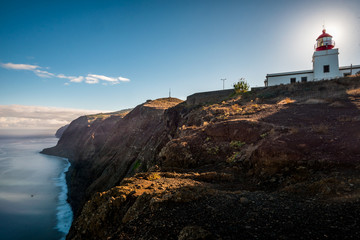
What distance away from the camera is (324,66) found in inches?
1014

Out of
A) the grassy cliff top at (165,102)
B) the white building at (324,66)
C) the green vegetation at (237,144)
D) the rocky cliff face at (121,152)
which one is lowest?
the rocky cliff face at (121,152)

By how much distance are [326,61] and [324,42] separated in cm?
317

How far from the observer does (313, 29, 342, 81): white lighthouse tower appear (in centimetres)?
2528

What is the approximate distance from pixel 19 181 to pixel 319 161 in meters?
51.4

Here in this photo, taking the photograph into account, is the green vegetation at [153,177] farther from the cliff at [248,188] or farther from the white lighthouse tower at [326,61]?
the white lighthouse tower at [326,61]

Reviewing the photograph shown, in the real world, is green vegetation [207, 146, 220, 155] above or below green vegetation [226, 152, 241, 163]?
above

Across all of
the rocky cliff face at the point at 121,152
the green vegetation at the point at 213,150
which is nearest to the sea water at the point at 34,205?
the rocky cliff face at the point at 121,152

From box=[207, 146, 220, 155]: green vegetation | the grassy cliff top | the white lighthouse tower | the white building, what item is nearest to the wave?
box=[207, 146, 220, 155]: green vegetation

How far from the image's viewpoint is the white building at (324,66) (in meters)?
25.3

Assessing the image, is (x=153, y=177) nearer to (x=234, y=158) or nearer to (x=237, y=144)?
(x=234, y=158)

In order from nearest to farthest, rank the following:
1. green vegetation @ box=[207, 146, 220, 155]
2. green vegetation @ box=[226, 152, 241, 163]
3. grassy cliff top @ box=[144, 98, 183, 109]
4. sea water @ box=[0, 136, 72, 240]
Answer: green vegetation @ box=[226, 152, 241, 163] < green vegetation @ box=[207, 146, 220, 155] < sea water @ box=[0, 136, 72, 240] < grassy cliff top @ box=[144, 98, 183, 109]

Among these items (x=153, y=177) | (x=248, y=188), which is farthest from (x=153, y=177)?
(x=248, y=188)

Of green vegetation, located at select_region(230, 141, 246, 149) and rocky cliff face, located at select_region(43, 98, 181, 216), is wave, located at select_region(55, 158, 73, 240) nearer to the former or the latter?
rocky cliff face, located at select_region(43, 98, 181, 216)

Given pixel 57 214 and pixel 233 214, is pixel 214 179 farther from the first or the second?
pixel 57 214
